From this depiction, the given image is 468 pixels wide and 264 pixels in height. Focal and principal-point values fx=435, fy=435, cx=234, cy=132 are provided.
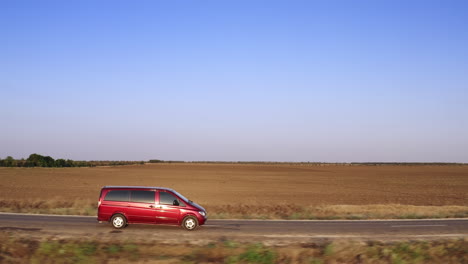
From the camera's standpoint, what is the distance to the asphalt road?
1800 cm

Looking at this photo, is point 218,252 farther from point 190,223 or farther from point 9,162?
point 9,162

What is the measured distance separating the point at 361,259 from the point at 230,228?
28.8 ft

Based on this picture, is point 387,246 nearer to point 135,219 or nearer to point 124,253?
point 124,253

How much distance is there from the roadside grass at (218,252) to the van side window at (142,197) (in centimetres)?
521

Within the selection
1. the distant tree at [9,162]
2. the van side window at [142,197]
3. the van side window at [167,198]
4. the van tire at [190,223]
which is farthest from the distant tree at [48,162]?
the van tire at [190,223]

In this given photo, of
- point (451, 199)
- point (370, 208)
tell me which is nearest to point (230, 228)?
point (370, 208)

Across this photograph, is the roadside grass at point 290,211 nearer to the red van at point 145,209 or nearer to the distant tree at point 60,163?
the red van at point 145,209

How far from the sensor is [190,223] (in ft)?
65.8

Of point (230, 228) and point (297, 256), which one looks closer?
point (297, 256)

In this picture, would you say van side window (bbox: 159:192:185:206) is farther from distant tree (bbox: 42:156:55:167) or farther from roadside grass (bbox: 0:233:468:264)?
distant tree (bbox: 42:156:55:167)

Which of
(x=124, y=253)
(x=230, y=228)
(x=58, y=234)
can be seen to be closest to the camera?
(x=124, y=253)

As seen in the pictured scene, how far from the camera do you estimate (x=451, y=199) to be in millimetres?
41219

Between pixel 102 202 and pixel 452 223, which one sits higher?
pixel 102 202

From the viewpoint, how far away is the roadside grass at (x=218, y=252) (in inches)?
496
